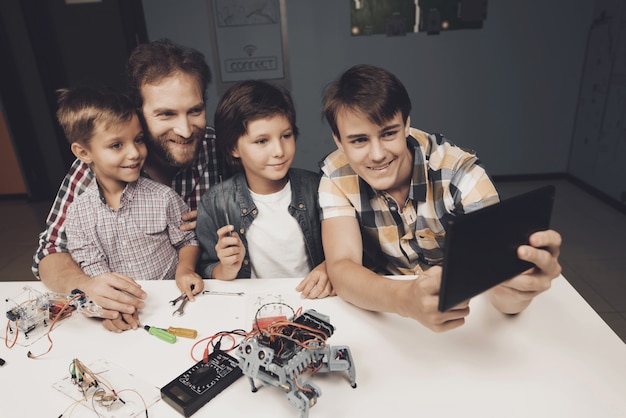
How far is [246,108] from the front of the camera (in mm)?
1425

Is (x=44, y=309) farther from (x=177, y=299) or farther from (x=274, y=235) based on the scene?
(x=274, y=235)

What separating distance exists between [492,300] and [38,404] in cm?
102

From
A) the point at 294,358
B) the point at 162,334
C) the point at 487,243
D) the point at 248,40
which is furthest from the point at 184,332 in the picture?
the point at 248,40

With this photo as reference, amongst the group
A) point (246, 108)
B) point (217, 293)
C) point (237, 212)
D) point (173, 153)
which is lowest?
point (217, 293)

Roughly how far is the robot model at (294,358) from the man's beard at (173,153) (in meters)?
0.91

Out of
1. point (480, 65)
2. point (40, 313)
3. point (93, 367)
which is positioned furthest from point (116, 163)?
point (480, 65)

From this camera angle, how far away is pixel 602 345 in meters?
0.94

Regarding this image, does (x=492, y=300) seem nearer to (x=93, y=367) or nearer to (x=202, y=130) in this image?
(x=93, y=367)

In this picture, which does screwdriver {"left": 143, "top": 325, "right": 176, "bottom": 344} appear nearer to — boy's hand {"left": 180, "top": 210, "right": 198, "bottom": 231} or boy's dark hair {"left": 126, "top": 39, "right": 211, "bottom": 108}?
boy's hand {"left": 180, "top": 210, "right": 198, "bottom": 231}

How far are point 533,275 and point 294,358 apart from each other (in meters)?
0.53

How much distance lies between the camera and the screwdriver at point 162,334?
103 cm

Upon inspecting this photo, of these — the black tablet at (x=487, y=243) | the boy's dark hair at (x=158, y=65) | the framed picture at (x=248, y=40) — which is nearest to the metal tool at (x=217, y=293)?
the black tablet at (x=487, y=243)

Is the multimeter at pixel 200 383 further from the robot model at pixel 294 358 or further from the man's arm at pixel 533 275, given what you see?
the man's arm at pixel 533 275

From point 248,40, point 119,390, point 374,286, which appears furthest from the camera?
point 248,40
